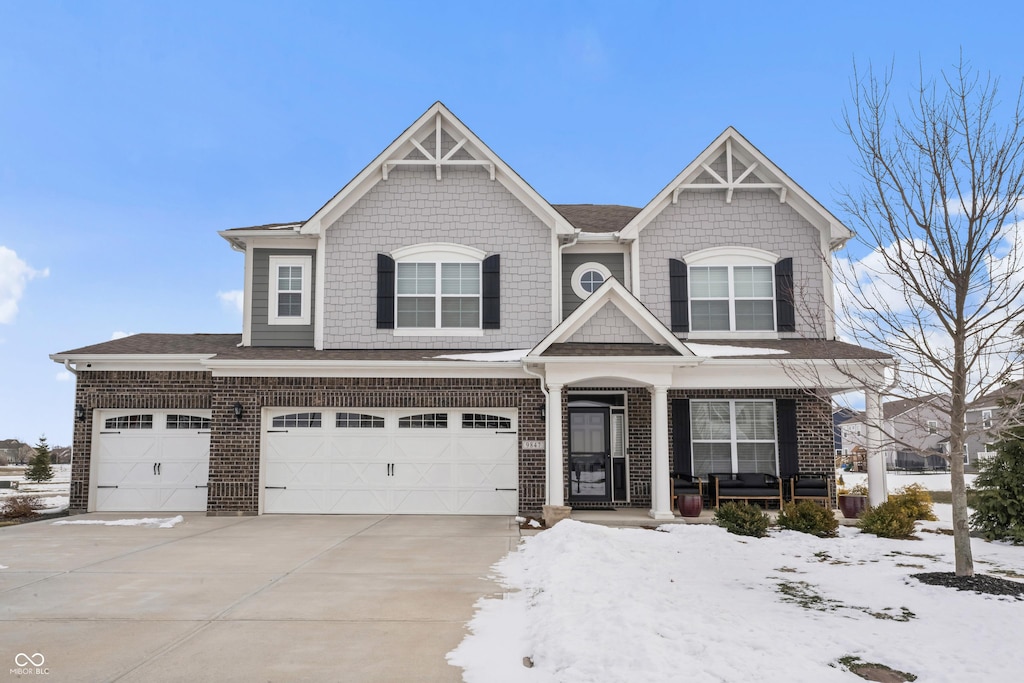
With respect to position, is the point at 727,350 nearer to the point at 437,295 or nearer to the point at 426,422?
the point at 437,295

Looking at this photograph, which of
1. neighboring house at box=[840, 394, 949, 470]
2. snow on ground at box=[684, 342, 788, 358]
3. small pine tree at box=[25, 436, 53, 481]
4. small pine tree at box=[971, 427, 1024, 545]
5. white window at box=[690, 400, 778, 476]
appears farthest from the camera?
small pine tree at box=[25, 436, 53, 481]

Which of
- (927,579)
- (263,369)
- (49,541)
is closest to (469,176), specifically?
(263,369)

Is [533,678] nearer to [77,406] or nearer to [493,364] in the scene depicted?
[493,364]

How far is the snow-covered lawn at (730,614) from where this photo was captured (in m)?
5.55

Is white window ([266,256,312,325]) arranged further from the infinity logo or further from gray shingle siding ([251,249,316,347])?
the infinity logo

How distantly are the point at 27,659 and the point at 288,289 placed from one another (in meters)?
10.9

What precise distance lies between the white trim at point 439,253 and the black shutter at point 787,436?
7045 mm

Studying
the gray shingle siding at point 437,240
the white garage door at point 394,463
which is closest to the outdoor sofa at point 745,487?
the white garage door at point 394,463

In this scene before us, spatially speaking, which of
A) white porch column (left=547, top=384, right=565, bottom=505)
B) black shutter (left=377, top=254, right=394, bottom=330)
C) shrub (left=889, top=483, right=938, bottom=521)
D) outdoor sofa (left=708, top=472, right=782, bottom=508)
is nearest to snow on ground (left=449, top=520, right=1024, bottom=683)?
white porch column (left=547, top=384, right=565, bottom=505)

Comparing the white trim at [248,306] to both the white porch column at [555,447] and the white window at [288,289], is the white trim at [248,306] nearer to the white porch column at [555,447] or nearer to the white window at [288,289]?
the white window at [288,289]

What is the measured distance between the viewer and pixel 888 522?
11.9 m

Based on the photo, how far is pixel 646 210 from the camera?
51.9 feet

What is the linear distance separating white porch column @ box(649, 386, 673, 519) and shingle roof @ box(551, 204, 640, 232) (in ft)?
14.6

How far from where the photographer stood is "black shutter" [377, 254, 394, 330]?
1549 centimetres
